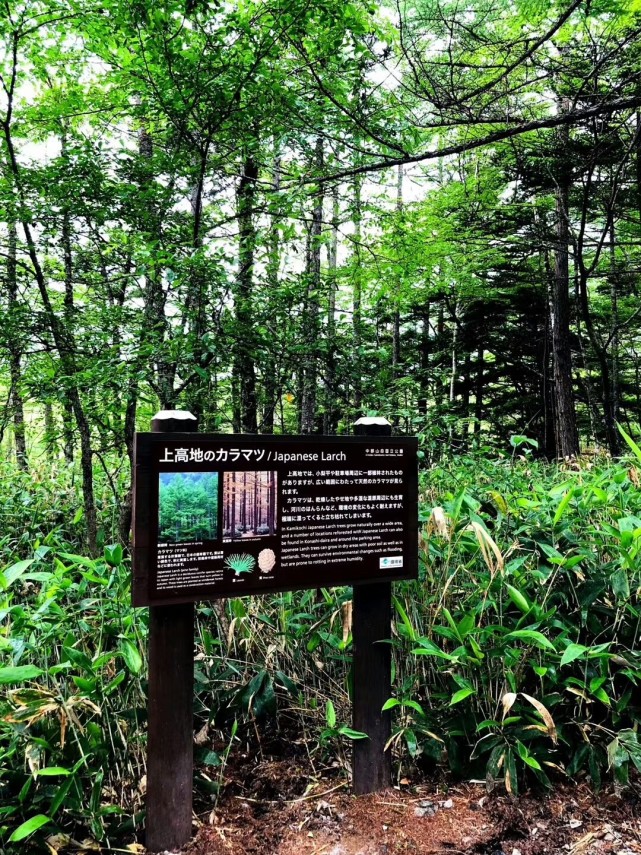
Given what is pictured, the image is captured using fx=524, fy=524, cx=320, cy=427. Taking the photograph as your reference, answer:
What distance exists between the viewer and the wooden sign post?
192 centimetres

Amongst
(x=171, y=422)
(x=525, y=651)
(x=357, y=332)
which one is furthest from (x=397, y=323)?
(x=171, y=422)

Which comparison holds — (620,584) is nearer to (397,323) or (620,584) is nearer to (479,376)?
(397,323)

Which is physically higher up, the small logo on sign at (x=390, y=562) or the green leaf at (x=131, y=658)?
the small logo on sign at (x=390, y=562)

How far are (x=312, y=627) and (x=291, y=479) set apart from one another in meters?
0.85

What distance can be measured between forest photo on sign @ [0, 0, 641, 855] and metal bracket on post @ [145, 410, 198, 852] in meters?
0.02

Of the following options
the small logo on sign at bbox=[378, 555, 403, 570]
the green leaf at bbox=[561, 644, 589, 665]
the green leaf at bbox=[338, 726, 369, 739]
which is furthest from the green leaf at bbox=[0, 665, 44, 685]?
the green leaf at bbox=[561, 644, 589, 665]

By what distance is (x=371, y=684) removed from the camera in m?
2.31

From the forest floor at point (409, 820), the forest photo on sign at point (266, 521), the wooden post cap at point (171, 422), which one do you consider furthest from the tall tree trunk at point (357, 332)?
the forest floor at point (409, 820)

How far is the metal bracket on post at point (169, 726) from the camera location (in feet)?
6.33

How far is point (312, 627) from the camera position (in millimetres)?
2562

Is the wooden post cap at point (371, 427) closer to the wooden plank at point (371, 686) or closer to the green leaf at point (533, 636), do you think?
the wooden plank at point (371, 686)

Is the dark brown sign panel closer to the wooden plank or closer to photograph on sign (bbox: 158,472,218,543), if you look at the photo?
photograph on sign (bbox: 158,472,218,543)

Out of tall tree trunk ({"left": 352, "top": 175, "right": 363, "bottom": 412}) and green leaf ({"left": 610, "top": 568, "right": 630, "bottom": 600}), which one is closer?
green leaf ({"left": 610, "top": 568, "right": 630, "bottom": 600})

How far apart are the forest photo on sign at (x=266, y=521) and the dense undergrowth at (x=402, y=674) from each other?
0.02m
